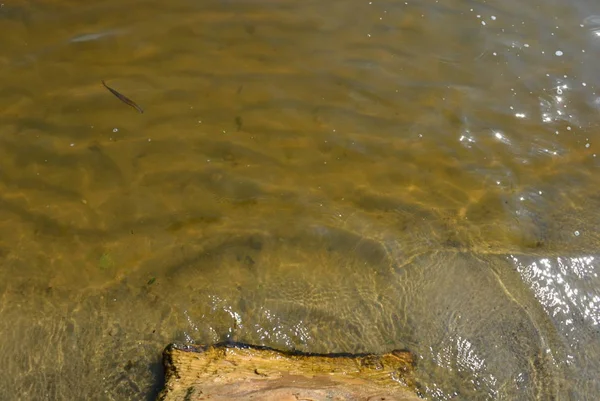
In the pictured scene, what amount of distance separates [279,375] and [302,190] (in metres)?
1.58

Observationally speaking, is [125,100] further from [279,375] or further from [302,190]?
[279,375]

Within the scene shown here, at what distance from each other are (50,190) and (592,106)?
15.2ft

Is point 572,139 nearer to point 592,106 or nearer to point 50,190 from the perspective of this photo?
point 592,106

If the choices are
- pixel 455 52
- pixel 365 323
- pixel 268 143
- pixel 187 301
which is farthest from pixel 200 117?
pixel 455 52

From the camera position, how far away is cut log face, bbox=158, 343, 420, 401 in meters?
2.96

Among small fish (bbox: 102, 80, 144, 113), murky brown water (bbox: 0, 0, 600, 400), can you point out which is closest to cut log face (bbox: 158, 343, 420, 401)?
murky brown water (bbox: 0, 0, 600, 400)

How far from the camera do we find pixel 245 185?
4379 millimetres

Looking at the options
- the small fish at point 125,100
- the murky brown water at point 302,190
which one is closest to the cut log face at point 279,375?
the murky brown water at point 302,190

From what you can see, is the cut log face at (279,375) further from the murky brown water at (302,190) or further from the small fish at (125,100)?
the small fish at (125,100)

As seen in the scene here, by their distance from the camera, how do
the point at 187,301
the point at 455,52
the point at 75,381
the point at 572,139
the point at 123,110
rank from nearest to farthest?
the point at 75,381 → the point at 187,301 → the point at 123,110 → the point at 572,139 → the point at 455,52

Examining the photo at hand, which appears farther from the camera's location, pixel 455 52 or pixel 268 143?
pixel 455 52

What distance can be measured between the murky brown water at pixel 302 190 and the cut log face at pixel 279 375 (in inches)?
5.0

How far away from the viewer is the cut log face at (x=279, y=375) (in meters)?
2.96

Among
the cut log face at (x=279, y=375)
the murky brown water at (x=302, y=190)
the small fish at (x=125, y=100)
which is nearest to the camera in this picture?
the cut log face at (x=279, y=375)
